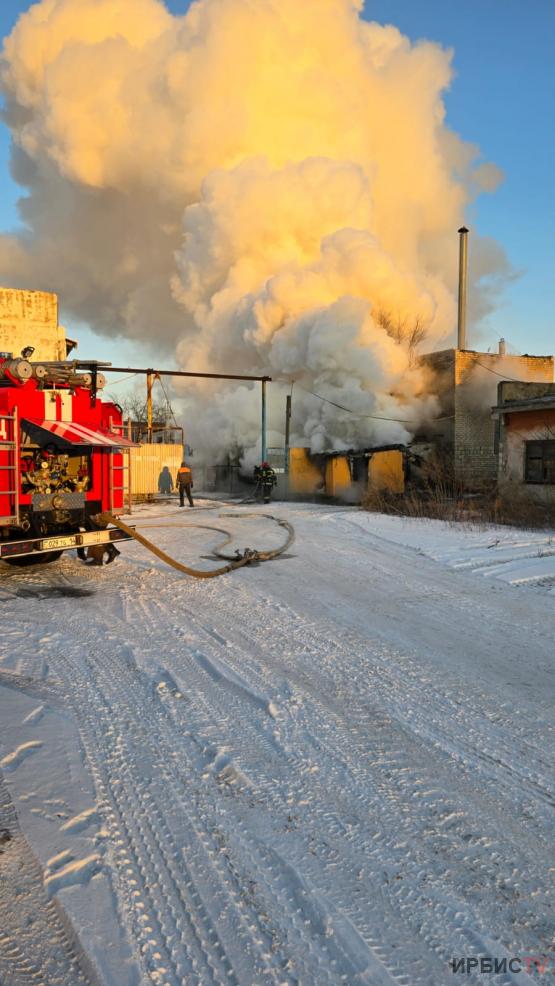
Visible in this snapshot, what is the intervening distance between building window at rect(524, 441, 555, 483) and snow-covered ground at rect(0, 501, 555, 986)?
1223cm

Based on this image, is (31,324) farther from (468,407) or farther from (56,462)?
(56,462)

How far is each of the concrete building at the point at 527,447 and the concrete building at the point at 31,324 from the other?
21.7 m

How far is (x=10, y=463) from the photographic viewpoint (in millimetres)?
7035

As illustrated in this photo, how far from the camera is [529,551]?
1017 centimetres

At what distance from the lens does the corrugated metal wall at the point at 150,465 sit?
2498cm

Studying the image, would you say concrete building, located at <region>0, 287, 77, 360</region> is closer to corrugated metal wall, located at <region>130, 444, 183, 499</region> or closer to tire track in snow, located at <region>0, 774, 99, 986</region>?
corrugated metal wall, located at <region>130, 444, 183, 499</region>

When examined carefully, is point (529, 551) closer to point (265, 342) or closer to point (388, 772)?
point (388, 772)

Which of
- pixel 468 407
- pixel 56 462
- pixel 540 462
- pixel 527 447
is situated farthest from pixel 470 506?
pixel 468 407

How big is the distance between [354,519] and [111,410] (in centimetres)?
756

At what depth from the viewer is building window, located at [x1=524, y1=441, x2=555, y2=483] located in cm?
1753

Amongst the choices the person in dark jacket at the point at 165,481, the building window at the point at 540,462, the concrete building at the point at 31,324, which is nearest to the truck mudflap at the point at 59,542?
the building window at the point at 540,462

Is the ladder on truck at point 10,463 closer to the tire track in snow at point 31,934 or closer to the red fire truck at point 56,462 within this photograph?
the red fire truck at point 56,462

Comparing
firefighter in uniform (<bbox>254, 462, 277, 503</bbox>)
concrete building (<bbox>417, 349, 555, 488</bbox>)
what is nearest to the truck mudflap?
firefighter in uniform (<bbox>254, 462, 277, 503</bbox>)

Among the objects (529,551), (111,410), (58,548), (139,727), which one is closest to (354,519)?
(529,551)
